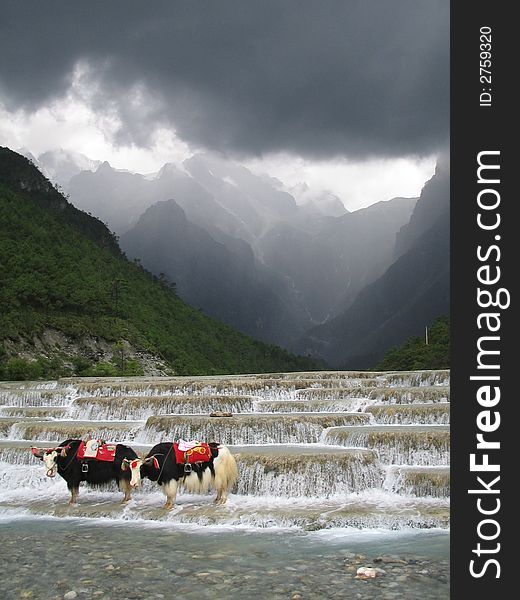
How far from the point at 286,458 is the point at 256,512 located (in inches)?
78.2

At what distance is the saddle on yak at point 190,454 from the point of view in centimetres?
1155

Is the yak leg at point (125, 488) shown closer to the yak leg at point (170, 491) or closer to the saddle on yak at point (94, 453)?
the saddle on yak at point (94, 453)

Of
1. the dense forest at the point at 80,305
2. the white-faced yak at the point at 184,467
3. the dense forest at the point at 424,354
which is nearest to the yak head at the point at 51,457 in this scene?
the white-faced yak at the point at 184,467

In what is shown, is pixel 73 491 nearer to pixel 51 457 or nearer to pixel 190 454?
pixel 51 457

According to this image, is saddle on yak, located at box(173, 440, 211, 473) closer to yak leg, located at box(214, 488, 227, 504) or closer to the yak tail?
the yak tail

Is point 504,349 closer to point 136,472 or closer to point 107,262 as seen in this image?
point 136,472

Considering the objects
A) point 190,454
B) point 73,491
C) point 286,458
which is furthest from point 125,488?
point 286,458

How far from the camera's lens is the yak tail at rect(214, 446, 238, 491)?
11.8 meters

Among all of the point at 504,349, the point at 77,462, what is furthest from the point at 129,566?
the point at 504,349

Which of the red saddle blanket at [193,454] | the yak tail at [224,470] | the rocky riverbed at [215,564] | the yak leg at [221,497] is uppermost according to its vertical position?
the red saddle blanket at [193,454]

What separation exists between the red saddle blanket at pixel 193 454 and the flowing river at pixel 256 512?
0.95 meters

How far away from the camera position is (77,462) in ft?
40.0

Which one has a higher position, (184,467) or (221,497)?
(184,467)

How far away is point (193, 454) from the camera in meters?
11.6
